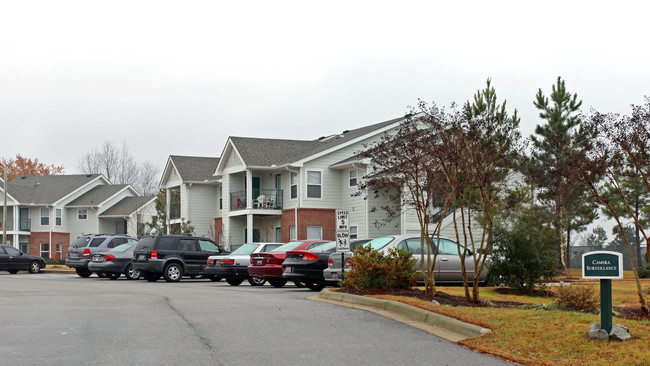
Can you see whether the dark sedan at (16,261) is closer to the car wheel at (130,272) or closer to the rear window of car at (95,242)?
the rear window of car at (95,242)

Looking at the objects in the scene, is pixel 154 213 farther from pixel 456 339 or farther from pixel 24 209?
pixel 456 339

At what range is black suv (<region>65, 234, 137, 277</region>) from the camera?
31.4 meters

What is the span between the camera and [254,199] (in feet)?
139

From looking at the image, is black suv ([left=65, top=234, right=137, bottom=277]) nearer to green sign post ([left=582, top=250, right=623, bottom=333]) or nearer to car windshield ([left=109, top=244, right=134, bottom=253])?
car windshield ([left=109, top=244, right=134, bottom=253])

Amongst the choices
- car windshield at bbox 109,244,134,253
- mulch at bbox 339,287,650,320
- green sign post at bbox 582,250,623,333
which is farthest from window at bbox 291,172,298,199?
green sign post at bbox 582,250,623,333

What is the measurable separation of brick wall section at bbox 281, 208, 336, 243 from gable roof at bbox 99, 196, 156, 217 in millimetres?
25088

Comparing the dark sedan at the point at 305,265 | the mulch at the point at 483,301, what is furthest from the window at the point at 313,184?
the mulch at the point at 483,301

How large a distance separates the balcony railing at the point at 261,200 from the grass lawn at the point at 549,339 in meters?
29.0

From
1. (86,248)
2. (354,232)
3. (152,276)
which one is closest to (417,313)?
(152,276)

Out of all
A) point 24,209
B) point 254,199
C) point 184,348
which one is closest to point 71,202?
point 24,209

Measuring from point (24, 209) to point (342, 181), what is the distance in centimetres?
3484

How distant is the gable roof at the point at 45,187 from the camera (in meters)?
63.2

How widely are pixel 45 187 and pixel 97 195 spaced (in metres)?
4.53

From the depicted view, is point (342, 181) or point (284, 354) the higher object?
point (342, 181)
